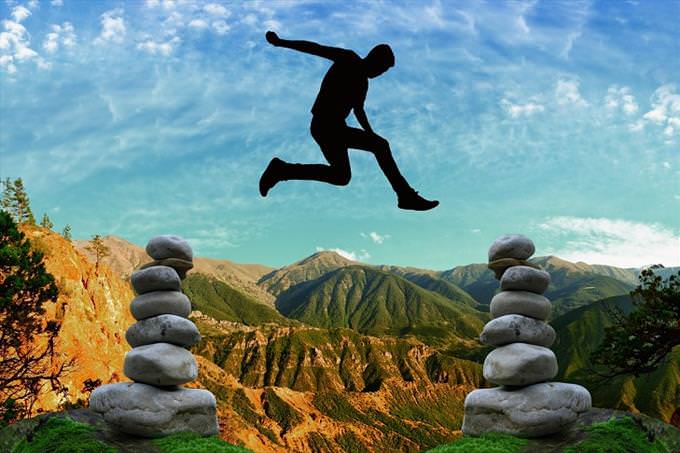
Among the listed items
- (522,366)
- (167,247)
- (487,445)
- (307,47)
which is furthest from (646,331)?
(307,47)

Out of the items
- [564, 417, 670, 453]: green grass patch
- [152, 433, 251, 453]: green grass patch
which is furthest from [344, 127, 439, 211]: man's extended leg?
[152, 433, 251, 453]: green grass patch

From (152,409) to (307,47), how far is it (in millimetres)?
8958

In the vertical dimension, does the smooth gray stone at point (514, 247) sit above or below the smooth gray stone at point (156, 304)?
below

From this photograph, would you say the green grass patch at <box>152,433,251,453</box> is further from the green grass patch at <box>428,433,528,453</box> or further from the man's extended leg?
the man's extended leg

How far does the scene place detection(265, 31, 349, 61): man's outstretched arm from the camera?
8930 millimetres

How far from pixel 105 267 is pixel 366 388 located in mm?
136473

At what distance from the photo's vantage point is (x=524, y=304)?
13.0m

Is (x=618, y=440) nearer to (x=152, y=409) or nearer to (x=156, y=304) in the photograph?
(x=152, y=409)

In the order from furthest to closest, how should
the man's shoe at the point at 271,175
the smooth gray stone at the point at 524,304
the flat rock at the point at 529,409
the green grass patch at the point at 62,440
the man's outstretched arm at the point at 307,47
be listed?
the smooth gray stone at the point at 524,304 → the flat rock at the point at 529,409 → the green grass patch at the point at 62,440 → the man's shoe at the point at 271,175 → the man's outstretched arm at the point at 307,47

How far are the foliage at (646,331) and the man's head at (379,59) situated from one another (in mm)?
20159

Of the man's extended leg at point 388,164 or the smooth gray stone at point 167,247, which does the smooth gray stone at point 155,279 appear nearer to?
the smooth gray stone at point 167,247

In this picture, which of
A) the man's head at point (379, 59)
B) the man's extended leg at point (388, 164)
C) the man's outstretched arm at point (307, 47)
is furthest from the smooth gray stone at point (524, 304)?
the man's outstretched arm at point (307, 47)

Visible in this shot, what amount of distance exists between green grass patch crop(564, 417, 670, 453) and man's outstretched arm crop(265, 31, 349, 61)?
9070 millimetres

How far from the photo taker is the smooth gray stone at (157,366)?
41.3 feet
